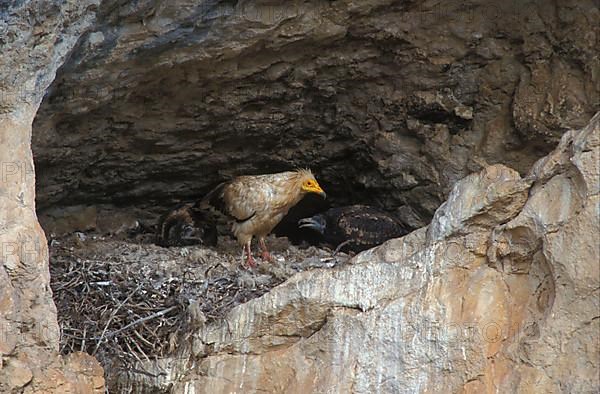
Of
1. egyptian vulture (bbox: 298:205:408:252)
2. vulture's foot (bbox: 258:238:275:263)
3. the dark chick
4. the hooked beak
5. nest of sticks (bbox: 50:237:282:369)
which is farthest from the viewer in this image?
the hooked beak

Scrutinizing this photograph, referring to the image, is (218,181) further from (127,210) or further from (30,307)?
Result: (30,307)

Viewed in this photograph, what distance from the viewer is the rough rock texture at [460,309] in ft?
15.7

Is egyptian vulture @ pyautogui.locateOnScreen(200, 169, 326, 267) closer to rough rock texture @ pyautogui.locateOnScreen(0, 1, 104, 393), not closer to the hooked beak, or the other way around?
the hooked beak

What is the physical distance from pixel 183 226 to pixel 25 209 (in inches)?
97.9

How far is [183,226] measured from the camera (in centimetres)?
756

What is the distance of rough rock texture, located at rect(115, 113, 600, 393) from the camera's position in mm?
4789

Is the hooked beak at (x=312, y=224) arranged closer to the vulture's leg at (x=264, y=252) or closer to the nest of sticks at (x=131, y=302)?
the vulture's leg at (x=264, y=252)

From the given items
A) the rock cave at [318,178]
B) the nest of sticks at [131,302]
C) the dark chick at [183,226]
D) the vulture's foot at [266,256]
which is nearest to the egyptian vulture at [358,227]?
the rock cave at [318,178]

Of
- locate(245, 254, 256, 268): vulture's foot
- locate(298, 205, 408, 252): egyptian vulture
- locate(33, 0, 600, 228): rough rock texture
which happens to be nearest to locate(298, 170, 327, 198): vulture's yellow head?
locate(33, 0, 600, 228): rough rock texture

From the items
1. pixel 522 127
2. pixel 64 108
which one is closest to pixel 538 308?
pixel 522 127

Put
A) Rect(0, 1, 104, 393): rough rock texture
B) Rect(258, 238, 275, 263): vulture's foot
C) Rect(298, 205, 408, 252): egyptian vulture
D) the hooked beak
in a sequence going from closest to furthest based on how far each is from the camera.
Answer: Rect(0, 1, 104, 393): rough rock texture → Rect(298, 205, 408, 252): egyptian vulture → Rect(258, 238, 275, 263): vulture's foot → the hooked beak

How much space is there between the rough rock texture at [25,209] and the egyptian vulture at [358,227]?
2.33 meters

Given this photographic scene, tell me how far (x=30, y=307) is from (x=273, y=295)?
42.2 inches

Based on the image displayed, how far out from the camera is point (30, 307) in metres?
5.04
